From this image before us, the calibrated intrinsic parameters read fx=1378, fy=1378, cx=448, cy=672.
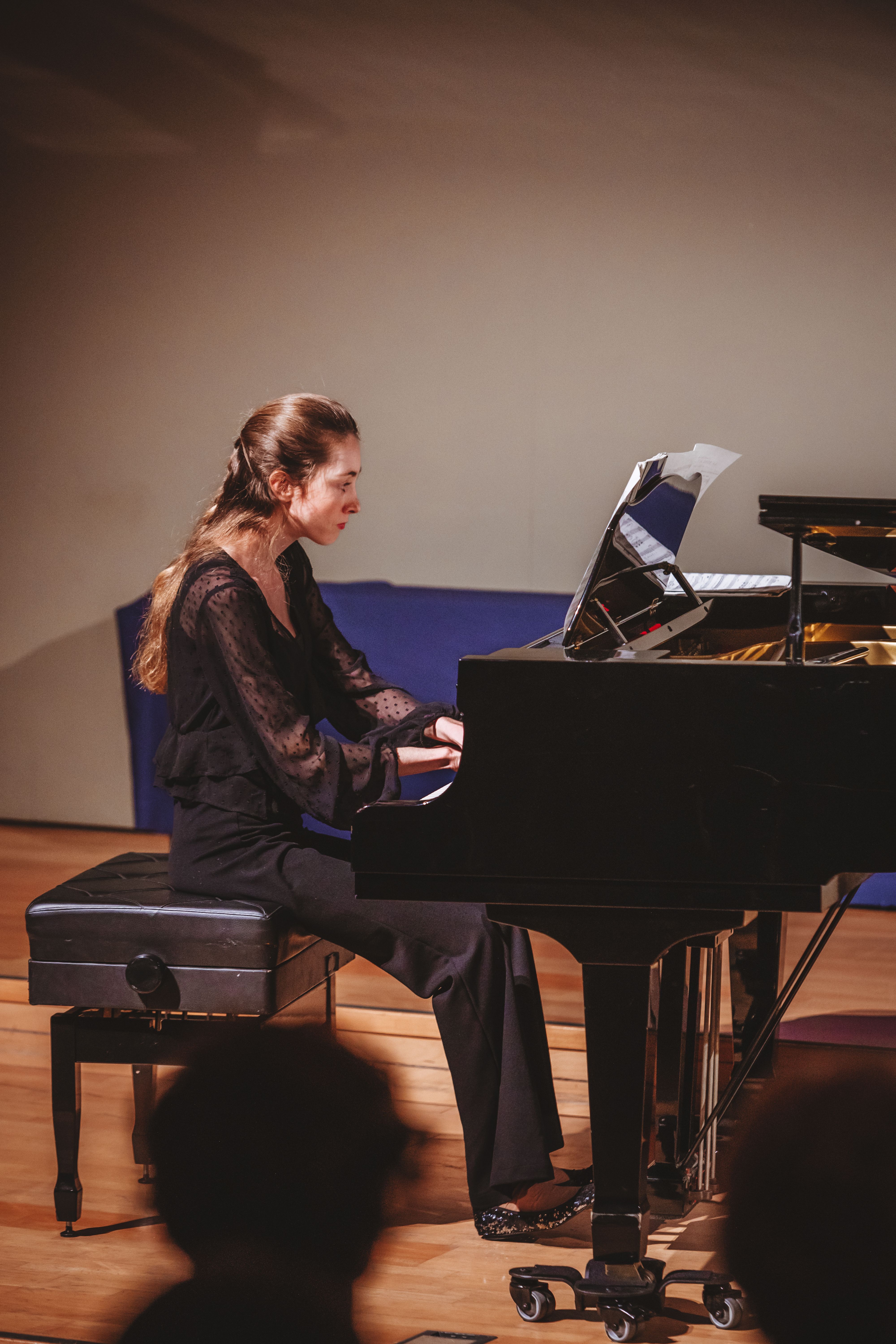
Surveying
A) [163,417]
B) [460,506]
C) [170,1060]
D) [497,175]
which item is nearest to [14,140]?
[163,417]

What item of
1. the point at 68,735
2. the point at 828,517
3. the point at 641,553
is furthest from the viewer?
the point at 68,735

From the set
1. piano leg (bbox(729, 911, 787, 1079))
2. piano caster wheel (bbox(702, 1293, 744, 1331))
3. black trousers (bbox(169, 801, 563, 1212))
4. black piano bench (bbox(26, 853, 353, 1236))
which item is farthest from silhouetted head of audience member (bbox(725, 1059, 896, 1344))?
black piano bench (bbox(26, 853, 353, 1236))

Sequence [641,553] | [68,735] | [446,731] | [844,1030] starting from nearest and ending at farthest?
[641,553] → [446,731] → [844,1030] → [68,735]

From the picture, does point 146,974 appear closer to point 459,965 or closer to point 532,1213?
point 459,965

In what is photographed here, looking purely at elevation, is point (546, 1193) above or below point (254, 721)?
below

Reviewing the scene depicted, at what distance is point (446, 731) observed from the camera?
2.32 m

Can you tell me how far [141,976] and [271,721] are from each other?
44 cm

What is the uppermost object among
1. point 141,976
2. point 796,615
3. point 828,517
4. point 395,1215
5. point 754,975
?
point 828,517

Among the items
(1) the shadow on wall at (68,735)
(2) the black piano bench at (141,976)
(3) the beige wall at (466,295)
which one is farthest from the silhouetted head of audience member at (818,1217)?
(1) the shadow on wall at (68,735)

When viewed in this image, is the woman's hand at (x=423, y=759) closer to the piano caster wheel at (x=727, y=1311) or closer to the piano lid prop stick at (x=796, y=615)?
the piano lid prop stick at (x=796, y=615)

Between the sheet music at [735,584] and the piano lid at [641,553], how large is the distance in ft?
1.13

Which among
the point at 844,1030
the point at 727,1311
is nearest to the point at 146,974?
the point at 727,1311

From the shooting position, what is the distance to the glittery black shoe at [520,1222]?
6.59ft

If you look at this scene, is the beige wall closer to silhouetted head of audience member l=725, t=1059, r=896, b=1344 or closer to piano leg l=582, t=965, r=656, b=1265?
silhouetted head of audience member l=725, t=1059, r=896, b=1344
